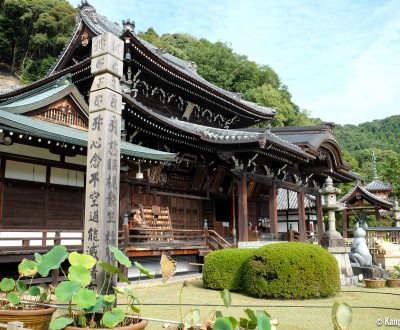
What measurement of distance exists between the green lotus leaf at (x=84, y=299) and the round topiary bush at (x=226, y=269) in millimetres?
6833

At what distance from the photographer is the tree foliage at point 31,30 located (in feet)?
156

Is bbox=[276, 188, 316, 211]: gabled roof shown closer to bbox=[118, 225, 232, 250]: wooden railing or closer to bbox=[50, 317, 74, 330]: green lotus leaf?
bbox=[118, 225, 232, 250]: wooden railing

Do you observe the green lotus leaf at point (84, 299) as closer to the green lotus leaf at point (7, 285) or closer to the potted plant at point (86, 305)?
the potted plant at point (86, 305)

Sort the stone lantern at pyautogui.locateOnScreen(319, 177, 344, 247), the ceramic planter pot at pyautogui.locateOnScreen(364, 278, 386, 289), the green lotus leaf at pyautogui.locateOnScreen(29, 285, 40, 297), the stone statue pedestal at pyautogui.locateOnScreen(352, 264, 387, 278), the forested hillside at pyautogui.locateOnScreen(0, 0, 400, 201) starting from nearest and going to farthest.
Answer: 1. the green lotus leaf at pyautogui.locateOnScreen(29, 285, 40, 297)
2. the ceramic planter pot at pyautogui.locateOnScreen(364, 278, 386, 289)
3. the stone lantern at pyautogui.locateOnScreen(319, 177, 344, 247)
4. the stone statue pedestal at pyautogui.locateOnScreen(352, 264, 387, 278)
5. the forested hillside at pyautogui.locateOnScreen(0, 0, 400, 201)

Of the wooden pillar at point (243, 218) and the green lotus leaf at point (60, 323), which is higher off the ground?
the wooden pillar at point (243, 218)

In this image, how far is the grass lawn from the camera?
21.4ft

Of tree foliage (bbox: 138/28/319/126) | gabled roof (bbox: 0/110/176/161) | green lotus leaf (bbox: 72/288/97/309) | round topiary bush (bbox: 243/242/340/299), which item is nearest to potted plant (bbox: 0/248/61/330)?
green lotus leaf (bbox: 72/288/97/309)

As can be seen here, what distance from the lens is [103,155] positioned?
490 centimetres

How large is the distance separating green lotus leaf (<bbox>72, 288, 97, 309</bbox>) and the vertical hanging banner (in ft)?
2.86

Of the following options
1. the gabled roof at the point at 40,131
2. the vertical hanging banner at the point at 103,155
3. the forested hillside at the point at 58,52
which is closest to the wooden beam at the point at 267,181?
the gabled roof at the point at 40,131

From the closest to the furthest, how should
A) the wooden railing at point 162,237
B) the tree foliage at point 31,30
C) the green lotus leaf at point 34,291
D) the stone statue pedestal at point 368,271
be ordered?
the green lotus leaf at point 34,291, the wooden railing at point 162,237, the stone statue pedestal at point 368,271, the tree foliage at point 31,30

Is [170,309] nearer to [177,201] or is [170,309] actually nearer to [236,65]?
[177,201]

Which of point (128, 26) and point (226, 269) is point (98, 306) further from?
point (128, 26)

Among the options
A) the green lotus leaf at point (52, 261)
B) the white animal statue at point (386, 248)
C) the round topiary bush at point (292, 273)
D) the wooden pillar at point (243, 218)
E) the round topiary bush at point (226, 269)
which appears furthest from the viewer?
the white animal statue at point (386, 248)
